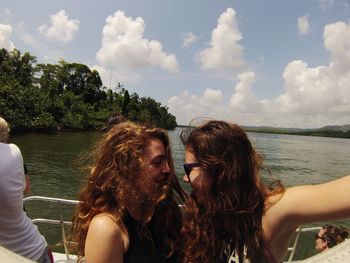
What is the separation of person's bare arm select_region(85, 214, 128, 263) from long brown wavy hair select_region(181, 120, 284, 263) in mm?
306

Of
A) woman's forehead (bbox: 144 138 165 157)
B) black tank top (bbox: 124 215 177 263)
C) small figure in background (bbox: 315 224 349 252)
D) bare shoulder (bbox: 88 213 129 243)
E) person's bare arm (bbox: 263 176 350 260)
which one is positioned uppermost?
woman's forehead (bbox: 144 138 165 157)

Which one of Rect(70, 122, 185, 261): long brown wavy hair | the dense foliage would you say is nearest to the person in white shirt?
Rect(70, 122, 185, 261): long brown wavy hair

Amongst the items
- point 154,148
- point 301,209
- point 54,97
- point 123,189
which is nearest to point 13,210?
point 123,189

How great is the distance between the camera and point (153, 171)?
60.0 inches

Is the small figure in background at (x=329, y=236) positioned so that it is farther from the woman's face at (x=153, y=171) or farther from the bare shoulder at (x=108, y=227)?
the bare shoulder at (x=108, y=227)

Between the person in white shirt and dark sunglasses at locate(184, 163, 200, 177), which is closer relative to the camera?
dark sunglasses at locate(184, 163, 200, 177)

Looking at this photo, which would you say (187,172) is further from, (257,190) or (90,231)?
(90,231)

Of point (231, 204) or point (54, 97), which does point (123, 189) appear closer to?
point (231, 204)

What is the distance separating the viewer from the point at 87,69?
228 feet

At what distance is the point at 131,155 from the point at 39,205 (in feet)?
38.7

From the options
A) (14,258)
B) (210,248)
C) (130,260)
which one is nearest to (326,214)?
(210,248)

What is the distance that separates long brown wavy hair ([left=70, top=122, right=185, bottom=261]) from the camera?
1.46 meters

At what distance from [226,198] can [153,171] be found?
1.12 ft

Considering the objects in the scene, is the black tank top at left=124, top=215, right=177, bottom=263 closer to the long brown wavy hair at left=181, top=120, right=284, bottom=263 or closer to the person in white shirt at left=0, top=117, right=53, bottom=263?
the long brown wavy hair at left=181, top=120, right=284, bottom=263
